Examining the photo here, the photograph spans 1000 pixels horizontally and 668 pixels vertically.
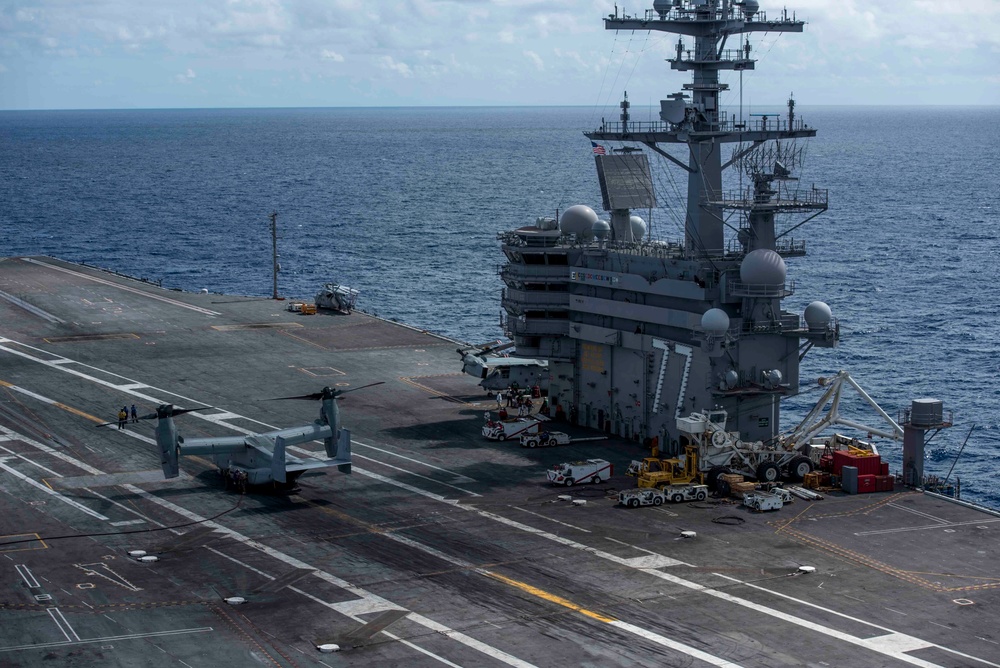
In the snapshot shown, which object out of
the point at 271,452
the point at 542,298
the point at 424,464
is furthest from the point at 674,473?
the point at 271,452

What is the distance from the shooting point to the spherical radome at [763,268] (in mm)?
60625

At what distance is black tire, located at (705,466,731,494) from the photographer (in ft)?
188

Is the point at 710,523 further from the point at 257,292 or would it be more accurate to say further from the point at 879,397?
the point at 257,292

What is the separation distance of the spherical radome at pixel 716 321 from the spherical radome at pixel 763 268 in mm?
2322

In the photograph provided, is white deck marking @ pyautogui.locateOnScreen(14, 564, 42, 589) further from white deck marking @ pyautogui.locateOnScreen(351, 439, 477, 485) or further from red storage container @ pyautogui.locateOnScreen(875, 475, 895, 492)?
red storage container @ pyautogui.locateOnScreen(875, 475, 895, 492)

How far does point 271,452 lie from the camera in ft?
190

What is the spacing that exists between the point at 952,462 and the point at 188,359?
161 feet

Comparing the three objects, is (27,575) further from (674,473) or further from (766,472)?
(766,472)

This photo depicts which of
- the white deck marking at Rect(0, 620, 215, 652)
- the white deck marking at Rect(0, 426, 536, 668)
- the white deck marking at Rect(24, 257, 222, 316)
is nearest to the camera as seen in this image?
the white deck marking at Rect(0, 426, 536, 668)

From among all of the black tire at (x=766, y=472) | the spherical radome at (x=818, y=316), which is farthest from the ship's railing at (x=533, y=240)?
the black tire at (x=766, y=472)

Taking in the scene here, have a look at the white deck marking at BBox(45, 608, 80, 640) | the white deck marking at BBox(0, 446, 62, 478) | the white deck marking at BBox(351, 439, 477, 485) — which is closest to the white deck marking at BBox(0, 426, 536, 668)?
the white deck marking at BBox(0, 446, 62, 478)

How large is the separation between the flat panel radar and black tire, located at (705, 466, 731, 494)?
17.4m

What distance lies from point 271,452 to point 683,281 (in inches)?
854

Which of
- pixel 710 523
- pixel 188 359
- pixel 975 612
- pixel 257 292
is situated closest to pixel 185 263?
pixel 257 292
